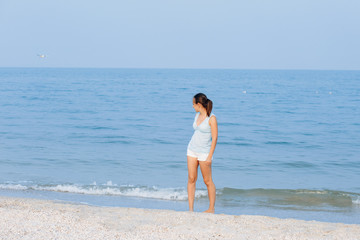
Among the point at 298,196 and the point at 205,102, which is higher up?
the point at 205,102

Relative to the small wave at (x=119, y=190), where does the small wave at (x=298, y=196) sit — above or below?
above

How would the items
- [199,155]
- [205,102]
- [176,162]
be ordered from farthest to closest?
[176,162] < [199,155] < [205,102]

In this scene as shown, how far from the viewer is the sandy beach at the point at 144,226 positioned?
5.30 m

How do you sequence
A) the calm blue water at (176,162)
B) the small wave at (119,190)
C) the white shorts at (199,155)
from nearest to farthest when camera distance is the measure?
1. the white shorts at (199,155)
2. the calm blue water at (176,162)
3. the small wave at (119,190)

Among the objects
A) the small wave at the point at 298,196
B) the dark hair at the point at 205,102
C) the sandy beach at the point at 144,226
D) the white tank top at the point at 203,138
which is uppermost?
the dark hair at the point at 205,102

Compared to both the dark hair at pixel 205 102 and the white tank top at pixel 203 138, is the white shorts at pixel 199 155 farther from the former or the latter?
the dark hair at pixel 205 102

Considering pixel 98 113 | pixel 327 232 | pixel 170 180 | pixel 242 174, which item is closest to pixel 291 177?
pixel 242 174

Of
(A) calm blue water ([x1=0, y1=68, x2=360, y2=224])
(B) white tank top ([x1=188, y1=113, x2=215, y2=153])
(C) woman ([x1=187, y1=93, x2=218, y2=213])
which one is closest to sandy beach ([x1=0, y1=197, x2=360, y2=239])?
(C) woman ([x1=187, y1=93, x2=218, y2=213])

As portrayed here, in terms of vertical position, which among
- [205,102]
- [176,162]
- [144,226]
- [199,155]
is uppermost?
[205,102]

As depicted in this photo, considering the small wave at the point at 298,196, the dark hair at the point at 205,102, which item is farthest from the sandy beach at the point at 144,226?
the small wave at the point at 298,196

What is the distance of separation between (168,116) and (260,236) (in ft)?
67.5

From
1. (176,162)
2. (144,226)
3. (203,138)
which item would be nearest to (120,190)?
(176,162)

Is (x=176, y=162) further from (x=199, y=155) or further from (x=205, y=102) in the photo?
(x=205, y=102)

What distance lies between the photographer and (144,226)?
577cm
